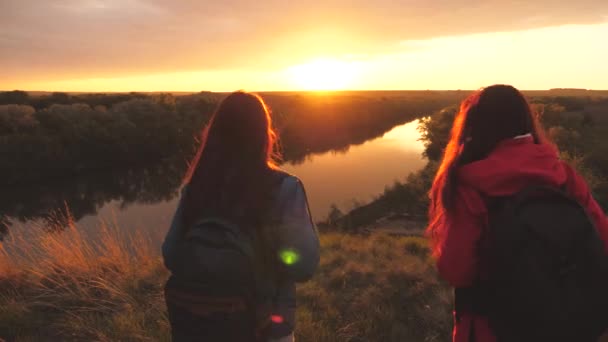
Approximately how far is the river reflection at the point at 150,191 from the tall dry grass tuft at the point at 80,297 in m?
10.5

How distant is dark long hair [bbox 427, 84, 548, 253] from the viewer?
1638mm

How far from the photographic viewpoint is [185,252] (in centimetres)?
155

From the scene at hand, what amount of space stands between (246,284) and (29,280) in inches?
144

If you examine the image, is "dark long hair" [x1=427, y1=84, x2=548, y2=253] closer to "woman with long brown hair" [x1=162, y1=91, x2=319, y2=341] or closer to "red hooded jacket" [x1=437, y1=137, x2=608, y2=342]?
"red hooded jacket" [x1=437, y1=137, x2=608, y2=342]

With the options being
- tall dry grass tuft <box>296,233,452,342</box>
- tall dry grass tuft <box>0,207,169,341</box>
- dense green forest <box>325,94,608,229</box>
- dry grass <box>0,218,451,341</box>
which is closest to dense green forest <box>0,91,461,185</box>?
dense green forest <box>325,94,608,229</box>

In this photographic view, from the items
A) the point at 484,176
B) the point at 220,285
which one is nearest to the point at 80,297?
the point at 220,285

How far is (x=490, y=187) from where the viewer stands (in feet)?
4.97

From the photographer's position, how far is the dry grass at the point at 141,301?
10.9 feet

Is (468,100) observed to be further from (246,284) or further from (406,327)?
(406,327)

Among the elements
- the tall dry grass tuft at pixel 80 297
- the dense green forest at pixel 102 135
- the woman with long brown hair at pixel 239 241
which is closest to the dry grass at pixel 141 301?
the tall dry grass tuft at pixel 80 297

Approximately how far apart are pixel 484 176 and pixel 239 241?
89cm

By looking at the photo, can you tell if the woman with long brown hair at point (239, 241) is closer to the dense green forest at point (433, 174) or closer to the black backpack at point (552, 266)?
the black backpack at point (552, 266)

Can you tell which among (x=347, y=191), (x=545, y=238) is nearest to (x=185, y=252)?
(x=545, y=238)

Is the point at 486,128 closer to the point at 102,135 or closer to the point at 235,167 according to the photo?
the point at 235,167
